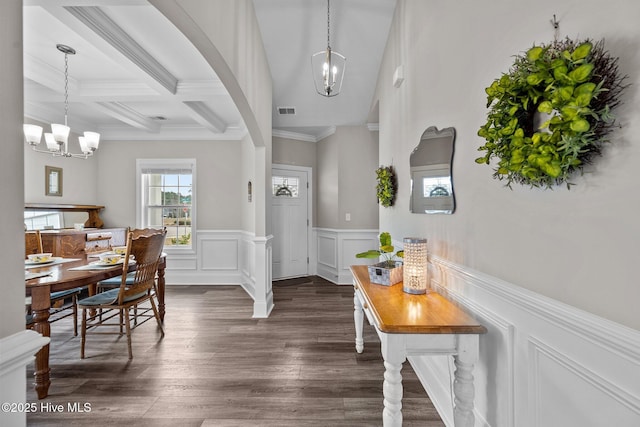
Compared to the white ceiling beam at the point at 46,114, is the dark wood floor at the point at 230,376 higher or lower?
lower

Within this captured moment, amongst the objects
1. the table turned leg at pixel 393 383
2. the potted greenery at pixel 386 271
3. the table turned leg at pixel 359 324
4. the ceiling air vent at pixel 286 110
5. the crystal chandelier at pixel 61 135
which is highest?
the ceiling air vent at pixel 286 110

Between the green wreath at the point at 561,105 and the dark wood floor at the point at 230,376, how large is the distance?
1.67 metres

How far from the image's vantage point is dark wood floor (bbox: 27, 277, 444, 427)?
1.73 m

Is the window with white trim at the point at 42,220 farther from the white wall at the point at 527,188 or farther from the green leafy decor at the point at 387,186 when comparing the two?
the white wall at the point at 527,188

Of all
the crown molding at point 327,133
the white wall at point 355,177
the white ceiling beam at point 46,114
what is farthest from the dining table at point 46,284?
the crown molding at point 327,133

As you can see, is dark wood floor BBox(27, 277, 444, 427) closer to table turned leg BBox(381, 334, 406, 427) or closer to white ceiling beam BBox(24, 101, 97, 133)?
table turned leg BBox(381, 334, 406, 427)

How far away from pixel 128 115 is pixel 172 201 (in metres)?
1.54

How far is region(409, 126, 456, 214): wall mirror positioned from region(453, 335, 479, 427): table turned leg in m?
0.71

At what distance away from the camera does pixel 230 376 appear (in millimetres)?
2129

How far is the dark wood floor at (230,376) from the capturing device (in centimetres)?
173

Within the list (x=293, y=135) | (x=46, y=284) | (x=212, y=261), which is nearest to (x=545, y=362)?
(x=46, y=284)

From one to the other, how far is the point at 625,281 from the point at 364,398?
5.47ft

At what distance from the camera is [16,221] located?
63cm

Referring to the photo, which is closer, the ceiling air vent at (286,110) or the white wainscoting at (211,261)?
the ceiling air vent at (286,110)
